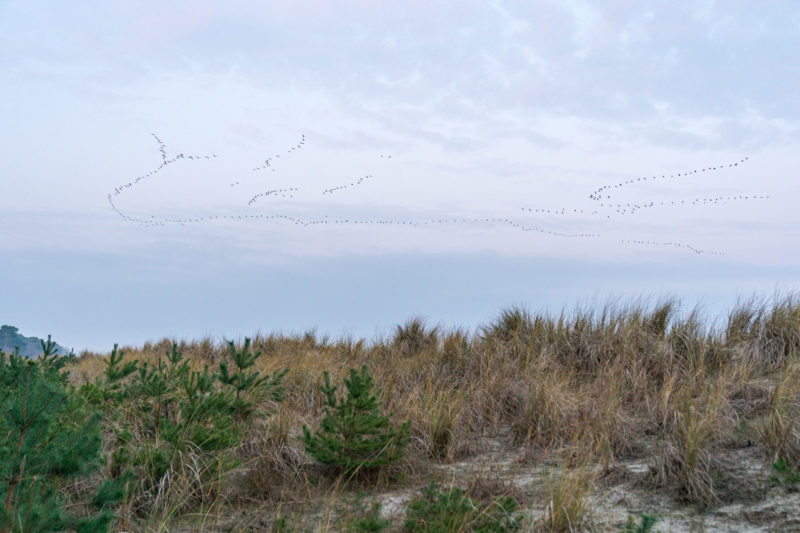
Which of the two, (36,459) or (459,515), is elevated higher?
(36,459)

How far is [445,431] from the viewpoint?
6.43 metres

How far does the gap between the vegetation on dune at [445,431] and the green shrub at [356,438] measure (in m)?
0.02

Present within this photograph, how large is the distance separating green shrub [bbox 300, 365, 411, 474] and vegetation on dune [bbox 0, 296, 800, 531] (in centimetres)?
2

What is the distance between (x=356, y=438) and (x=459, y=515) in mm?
1605

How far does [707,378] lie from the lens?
317 inches

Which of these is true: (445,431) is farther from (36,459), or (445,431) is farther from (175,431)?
(36,459)

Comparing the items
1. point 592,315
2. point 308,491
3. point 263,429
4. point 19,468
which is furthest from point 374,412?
point 592,315

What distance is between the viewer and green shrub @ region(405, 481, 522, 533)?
4207 millimetres

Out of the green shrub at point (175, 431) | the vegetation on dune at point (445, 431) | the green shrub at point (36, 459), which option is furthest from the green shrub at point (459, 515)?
the green shrub at point (36, 459)

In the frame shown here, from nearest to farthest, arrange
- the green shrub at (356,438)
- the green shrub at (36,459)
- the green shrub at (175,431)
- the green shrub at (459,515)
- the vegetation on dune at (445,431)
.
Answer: the green shrub at (36,459), the green shrub at (459,515), the vegetation on dune at (445,431), the green shrub at (175,431), the green shrub at (356,438)

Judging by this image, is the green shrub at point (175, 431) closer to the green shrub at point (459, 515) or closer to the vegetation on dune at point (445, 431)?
the vegetation on dune at point (445, 431)

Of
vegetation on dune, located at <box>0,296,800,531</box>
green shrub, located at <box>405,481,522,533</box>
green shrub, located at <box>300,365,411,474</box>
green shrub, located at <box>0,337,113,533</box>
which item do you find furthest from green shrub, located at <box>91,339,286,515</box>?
green shrub, located at <box>405,481,522,533</box>

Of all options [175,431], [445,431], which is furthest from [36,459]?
[445,431]

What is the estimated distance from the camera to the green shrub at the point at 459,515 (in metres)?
4.21
